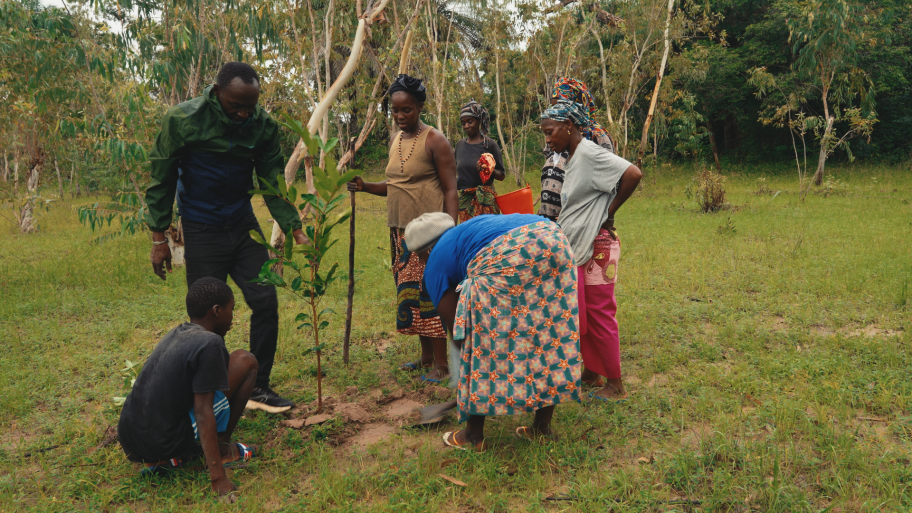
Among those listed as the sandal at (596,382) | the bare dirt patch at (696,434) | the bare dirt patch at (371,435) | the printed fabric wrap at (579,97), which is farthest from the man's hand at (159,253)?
the bare dirt patch at (696,434)

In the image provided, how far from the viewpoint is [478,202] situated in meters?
4.79

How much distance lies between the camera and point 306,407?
3.66 meters

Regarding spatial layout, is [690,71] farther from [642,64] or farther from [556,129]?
[556,129]

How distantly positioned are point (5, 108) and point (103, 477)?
7664mm

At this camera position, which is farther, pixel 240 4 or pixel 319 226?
pixel 240 4

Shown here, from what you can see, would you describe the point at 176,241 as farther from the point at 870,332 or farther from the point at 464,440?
the point at 870,332

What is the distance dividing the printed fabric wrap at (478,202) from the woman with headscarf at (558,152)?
27.7 inches

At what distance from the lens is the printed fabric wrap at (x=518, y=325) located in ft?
8.84

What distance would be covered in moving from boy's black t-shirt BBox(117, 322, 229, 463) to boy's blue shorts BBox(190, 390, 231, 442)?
26mm

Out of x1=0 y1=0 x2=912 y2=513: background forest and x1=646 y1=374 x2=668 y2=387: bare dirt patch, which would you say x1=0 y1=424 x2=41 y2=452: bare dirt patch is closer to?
x1=0 y1=0 x2=912 y2=513: background forest

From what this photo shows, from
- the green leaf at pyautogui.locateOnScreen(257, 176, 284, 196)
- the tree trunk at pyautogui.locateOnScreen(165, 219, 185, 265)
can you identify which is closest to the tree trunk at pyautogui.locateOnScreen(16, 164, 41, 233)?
the tree trunk at pyautogui.locateOnScreen(165, 219, 185, 265)

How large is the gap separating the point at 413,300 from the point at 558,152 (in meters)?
1.36

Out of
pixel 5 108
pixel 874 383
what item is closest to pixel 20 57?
pixel 5 108

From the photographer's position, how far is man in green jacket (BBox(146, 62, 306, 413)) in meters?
3.15
